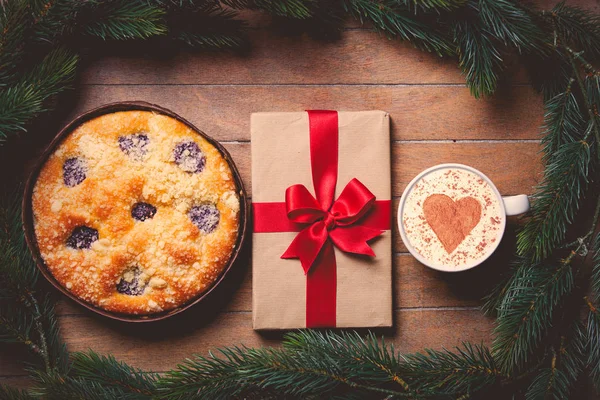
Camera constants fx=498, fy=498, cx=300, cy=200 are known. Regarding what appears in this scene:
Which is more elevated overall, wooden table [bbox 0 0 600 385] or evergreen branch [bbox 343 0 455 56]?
evergreen branch [bbox 343 0 455 56]

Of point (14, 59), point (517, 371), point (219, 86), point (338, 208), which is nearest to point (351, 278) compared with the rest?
point (338, 208)

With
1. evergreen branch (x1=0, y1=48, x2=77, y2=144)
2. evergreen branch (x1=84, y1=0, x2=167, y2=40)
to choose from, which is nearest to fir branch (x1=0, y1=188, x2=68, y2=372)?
evergreen branch (x1=0, y1=48, x2=77, y2=144)

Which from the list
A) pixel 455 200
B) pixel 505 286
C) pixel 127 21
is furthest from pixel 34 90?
pixel 505 286

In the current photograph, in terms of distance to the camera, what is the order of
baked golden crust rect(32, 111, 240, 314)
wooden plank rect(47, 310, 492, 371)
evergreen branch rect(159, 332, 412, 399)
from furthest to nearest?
wooden plank rect(47, 310, 492, 371)
baked golden crust rect(32, 111, 240, 314)
evergreen branch rect(159, 332, 412, 399)

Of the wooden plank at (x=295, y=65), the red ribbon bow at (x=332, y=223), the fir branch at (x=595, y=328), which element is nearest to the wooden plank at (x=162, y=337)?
the red ribbon bow at (x=332, y=223)

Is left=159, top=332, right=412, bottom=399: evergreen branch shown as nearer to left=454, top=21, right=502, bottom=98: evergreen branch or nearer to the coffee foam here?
the coffee foam

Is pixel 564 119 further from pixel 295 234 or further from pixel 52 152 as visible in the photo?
pixel 52 152

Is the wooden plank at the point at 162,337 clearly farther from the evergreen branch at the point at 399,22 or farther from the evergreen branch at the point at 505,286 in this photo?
the evergreen branch at the point at 399,22
